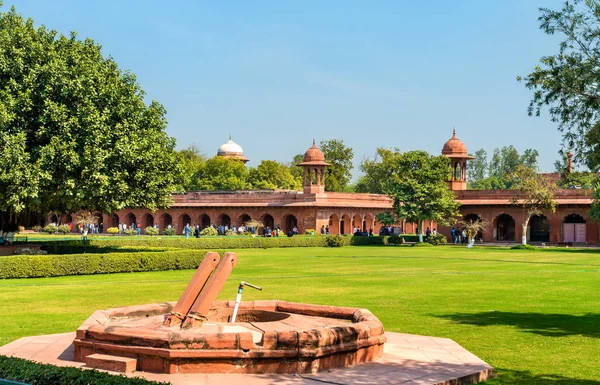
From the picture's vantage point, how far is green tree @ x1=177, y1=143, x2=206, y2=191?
23375 millimetres

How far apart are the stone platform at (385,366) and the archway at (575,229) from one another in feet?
130

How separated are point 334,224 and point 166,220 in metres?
14.8

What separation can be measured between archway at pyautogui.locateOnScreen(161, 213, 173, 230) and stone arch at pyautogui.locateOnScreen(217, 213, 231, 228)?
14.2 feet

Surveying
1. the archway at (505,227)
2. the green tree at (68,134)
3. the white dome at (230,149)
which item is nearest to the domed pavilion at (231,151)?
the white dome at (230,149)

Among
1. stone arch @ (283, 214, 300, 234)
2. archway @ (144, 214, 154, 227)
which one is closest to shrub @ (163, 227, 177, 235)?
archway @ (144, 214, 154, 227)

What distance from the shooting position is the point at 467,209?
48.3 meters

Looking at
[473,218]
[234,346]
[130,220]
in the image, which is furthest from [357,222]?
[234,346]

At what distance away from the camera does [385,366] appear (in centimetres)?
718

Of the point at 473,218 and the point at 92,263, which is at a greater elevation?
the point at 473,218

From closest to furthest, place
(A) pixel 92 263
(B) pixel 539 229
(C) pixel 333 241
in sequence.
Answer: (A) pixel 92 263 → (C) pixel 333 241 → (B) pixel 539 229

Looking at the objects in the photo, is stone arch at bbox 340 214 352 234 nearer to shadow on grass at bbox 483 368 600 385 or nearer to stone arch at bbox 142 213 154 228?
stone arch at bbox 142 213 154 228

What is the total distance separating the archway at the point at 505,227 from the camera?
51.2 m

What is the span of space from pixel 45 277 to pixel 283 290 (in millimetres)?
6957

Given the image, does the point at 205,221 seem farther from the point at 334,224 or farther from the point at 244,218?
the point at 334,224
